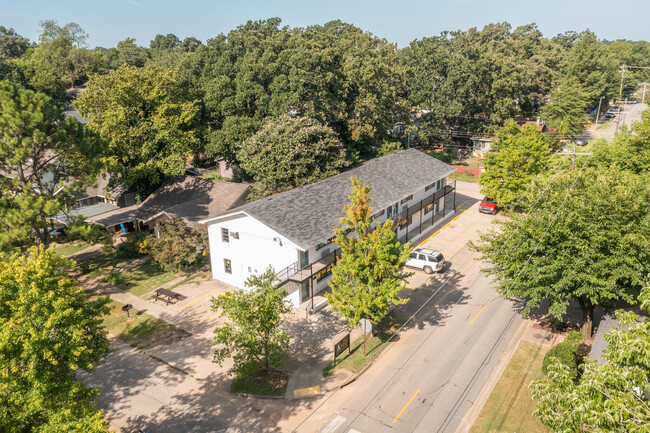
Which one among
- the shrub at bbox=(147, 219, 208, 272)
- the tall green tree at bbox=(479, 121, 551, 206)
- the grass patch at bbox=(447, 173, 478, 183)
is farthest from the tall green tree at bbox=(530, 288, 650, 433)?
the grass patch at bbox=(447, 173, 478, 183)

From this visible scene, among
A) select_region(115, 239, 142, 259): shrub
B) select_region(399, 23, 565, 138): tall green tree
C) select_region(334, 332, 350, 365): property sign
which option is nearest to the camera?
select_region(334, 332, 350, 365): property sign

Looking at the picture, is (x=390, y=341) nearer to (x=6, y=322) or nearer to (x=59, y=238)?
(x=6, y=322)

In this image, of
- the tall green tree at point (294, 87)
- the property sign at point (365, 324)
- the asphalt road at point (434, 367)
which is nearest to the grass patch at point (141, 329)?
the property sign at point (365, 324)

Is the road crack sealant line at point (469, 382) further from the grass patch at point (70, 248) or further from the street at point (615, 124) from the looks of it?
the street at point (615, 124)

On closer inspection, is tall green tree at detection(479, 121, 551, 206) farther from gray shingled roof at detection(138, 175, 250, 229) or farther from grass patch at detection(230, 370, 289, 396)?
grass patch at detection(230, 370, 289, 396)

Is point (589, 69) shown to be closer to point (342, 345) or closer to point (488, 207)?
point (488, 207)
